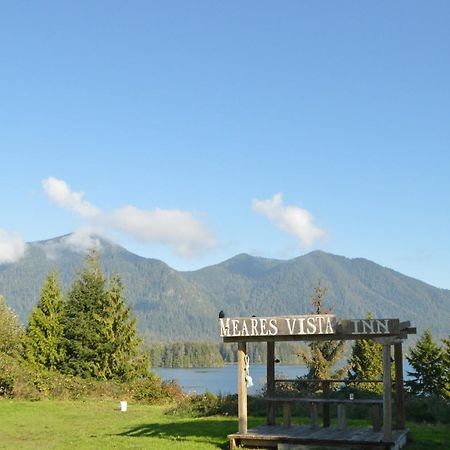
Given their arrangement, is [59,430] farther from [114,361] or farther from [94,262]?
[94,262]

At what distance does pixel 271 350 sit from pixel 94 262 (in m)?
29.1

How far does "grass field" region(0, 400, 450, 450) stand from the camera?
51.3 ft

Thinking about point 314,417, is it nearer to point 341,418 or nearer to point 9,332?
point 341,418

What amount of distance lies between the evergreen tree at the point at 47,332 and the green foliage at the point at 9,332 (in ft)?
2.72

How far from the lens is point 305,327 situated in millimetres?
14086

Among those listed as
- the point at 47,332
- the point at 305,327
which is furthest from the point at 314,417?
the point at 47,332

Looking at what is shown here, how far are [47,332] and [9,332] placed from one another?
12.2ft

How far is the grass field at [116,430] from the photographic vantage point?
15.6m

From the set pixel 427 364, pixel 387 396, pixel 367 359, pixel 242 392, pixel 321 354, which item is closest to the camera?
pixel 387 396

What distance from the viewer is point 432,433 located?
17.3m

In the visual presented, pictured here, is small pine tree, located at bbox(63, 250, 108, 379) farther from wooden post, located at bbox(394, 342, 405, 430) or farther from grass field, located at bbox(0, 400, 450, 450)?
wooden post, located at bbox(394, 342, 405, 430)

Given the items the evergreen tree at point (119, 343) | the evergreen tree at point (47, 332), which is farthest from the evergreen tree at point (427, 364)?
the evergreen tree at point (47, 332)

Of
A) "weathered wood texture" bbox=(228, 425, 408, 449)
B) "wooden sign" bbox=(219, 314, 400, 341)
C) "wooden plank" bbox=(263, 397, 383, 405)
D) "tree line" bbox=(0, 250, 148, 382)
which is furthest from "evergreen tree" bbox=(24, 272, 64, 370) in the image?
"wooden sign" bbox=(219, 314, 400, 341)

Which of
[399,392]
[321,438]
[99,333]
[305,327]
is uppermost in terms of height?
[99,333]
